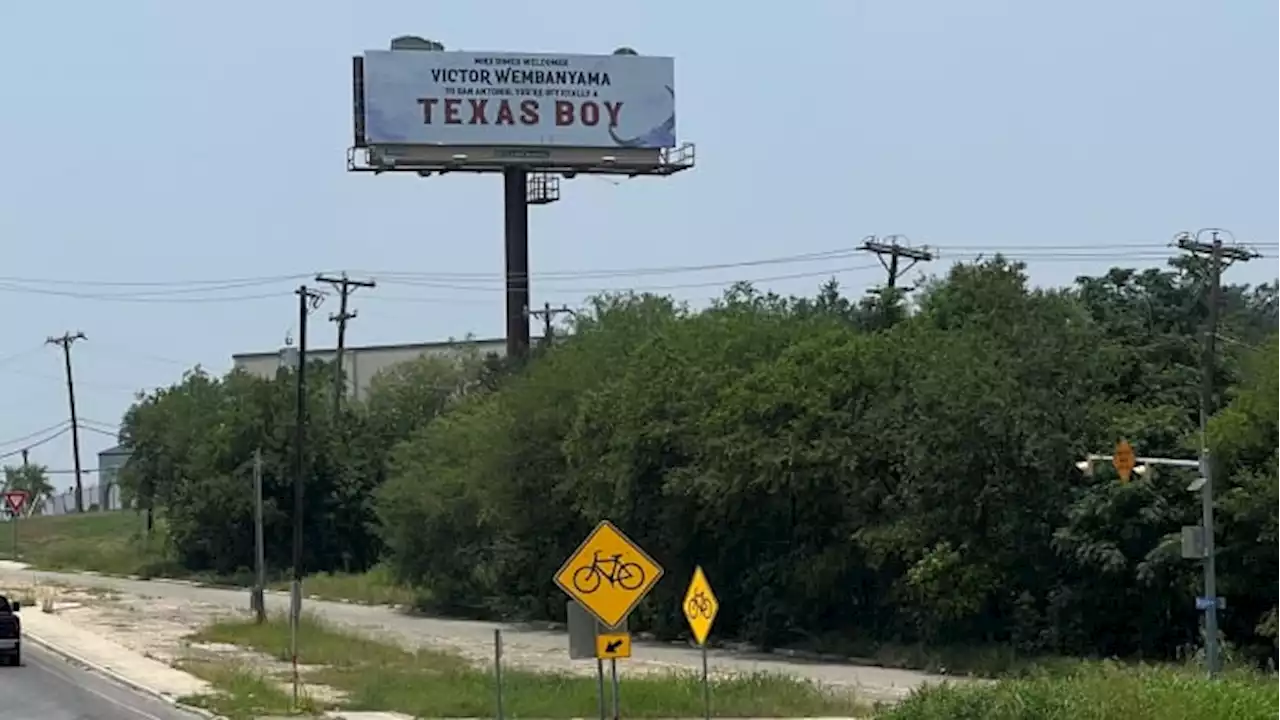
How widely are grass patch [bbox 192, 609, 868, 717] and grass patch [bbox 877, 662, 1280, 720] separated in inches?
464

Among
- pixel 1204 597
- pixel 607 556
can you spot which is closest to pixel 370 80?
pixel 1204 597

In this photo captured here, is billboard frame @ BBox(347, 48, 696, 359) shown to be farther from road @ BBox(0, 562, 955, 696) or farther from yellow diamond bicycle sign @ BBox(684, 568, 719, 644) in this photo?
yellow diamond bicycle sign @ BBox(684, 568, 719, 644)

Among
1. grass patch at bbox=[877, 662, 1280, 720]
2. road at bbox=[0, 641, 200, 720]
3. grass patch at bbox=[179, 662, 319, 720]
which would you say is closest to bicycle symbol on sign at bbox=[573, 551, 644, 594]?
grass patch at bbox=[877, 662, 1280, 720]

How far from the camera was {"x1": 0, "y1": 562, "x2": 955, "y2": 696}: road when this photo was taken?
44.5 m

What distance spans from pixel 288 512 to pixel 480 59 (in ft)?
74.3

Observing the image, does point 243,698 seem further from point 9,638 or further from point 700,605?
point 700,605

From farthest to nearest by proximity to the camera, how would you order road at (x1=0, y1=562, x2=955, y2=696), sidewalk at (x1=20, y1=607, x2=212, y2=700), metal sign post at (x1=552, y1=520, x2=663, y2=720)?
road at (x1=0, y1=562, x2=955, y2=696) → sidewalk at (x1=20, y1=607, x2=212, y2=700) → metal sign post at (x1=552, y1=520, x2=663, y2=720)

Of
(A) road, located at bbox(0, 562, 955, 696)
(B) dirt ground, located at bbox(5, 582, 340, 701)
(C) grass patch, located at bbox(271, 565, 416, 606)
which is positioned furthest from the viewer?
(C) grass patch, located at bbox(271, 565, 416, 606)

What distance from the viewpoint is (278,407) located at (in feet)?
299

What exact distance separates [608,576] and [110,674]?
23938 mm

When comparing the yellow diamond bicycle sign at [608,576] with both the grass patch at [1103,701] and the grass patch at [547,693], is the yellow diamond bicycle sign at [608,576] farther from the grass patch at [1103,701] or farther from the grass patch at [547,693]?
the grass patch at [547,693]

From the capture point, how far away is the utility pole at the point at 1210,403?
37.3 meters

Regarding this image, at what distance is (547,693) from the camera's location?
3469 centimetres

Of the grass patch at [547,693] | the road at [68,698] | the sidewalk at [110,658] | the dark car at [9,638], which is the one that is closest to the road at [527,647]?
the grass patch at [547,693]
